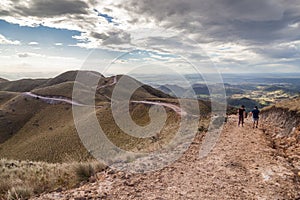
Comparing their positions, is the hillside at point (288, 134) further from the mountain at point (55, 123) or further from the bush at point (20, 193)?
the bush at point (20, 193)

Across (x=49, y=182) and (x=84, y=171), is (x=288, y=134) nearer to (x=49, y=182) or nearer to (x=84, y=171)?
(x=84, y=171)

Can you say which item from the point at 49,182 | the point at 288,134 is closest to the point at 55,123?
the point at 288,134

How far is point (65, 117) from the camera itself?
6512cm

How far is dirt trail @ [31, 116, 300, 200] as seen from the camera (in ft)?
24.9

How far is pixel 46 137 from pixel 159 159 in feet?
143

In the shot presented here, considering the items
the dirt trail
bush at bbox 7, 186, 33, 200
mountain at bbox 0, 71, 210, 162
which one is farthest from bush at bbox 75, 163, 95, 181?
mountain at bbox 0, 71, 210, 162

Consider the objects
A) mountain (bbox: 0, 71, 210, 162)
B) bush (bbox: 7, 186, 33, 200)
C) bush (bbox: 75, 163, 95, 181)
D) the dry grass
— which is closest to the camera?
bush (bbox: 7, 186, 33, 200)

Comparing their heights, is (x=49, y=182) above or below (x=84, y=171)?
below

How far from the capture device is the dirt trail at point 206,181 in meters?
7.58

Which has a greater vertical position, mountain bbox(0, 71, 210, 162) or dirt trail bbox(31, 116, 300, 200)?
dirt trail bbox(31, 116, 300, 200)

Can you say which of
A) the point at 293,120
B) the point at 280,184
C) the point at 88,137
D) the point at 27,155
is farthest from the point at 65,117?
the point at 280,184

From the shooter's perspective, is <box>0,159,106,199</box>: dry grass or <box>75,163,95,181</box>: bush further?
<box>75,163,95,181</box>: bush

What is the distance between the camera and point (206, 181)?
8.77 meters

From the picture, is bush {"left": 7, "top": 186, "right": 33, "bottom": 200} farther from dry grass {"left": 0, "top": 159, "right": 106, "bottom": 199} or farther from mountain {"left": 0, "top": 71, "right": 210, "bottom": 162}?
mountain {"left": 0, "top": 71, "right": 210, "bottom": 162}
